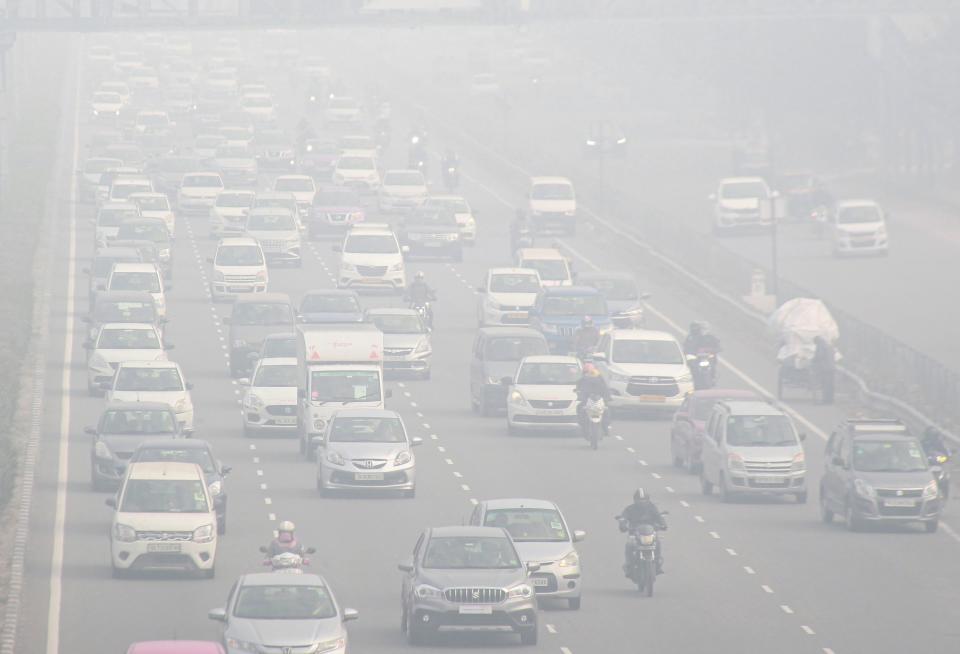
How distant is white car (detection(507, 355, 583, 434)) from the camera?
154 ft

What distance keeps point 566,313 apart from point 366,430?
17.7 m

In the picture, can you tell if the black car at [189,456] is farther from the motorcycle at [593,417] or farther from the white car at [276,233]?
the white car at [276,233]

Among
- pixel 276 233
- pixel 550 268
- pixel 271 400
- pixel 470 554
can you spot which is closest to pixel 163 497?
pixel 470 554

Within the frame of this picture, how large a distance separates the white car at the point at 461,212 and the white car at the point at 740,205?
976 centimetres

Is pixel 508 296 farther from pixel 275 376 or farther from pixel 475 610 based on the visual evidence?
pixel 475 610

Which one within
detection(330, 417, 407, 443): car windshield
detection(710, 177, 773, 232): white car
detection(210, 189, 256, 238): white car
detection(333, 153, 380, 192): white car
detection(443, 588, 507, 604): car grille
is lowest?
detection(443, 588, 507, 604): car grille

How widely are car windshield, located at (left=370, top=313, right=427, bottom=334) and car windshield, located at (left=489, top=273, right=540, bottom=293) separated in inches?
252

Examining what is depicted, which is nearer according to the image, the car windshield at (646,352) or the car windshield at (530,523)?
the car windshield at (530,523)

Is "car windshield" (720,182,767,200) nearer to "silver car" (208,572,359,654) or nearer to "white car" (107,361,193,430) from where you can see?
"white car" (107,361,193,430)

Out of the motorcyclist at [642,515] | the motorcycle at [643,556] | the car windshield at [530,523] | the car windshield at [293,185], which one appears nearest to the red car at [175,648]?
the car windshield at [530,523]

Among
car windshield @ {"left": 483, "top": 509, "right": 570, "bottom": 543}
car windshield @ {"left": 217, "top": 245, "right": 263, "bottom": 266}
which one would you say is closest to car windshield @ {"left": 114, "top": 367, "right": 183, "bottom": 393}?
car windshield @ {"left": 483, "top": 509, "right": 570, "bottom": 543}

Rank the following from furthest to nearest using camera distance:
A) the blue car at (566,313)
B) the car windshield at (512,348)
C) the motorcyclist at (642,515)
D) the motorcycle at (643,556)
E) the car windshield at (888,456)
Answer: the blue car at (566,313)
the car windshield at (512,348)
the car windshield at (888,456)
the motorcyclist at (642,515)
the motorcycle at (643,556)

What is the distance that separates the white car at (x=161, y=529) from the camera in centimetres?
3241

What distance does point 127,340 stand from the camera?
51938mm
